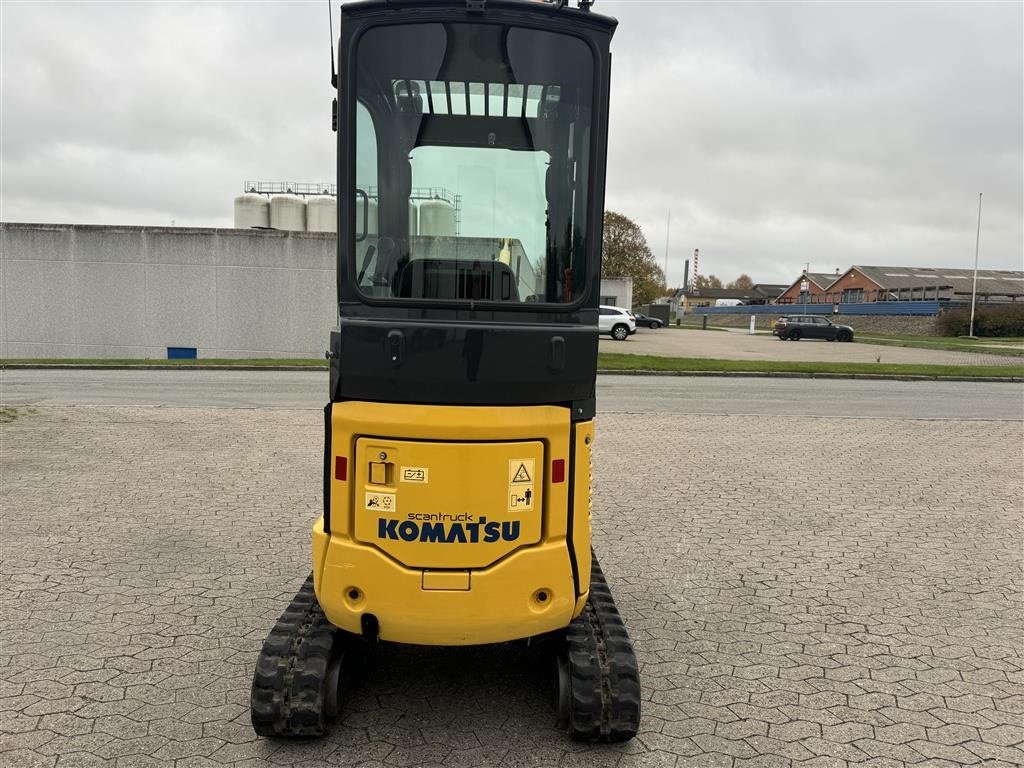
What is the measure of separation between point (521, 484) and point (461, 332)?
66 cm

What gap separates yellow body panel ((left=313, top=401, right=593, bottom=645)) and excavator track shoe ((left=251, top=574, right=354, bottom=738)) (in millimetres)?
211

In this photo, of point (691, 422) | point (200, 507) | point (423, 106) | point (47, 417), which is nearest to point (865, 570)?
point (423, 106)

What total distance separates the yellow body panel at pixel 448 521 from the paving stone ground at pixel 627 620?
62 centimetres

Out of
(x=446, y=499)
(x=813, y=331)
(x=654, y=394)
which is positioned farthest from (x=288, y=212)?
(x=446, y=499)

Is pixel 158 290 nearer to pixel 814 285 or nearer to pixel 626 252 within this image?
pixel 626 252

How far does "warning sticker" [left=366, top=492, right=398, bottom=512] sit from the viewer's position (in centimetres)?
308

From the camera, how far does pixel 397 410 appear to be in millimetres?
3055

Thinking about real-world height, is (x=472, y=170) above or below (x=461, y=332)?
above

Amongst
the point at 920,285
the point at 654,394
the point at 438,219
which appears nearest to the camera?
the point at 438,219

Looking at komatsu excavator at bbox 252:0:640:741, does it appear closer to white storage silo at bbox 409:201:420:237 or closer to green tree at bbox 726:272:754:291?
white storage silo at bbox 409:201:420:237

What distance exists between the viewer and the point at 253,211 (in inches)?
1308

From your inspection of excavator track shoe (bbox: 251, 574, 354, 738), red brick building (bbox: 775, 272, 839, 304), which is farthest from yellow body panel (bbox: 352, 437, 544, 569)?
red brick building (bbox: 775, 272, 839, 304)

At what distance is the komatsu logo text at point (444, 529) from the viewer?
3.07m

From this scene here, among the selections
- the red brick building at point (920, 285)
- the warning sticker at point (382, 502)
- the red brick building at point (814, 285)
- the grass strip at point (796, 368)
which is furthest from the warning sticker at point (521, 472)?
the red brick building at point (814, 285)
